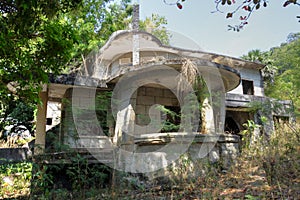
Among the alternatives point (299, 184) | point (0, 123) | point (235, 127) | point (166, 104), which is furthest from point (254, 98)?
point (0, 123)

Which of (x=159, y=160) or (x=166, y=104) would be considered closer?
(x=159, y=160)

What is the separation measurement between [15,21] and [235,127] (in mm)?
8081

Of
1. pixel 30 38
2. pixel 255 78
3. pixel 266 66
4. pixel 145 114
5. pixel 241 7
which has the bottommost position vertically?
pixel 145 114

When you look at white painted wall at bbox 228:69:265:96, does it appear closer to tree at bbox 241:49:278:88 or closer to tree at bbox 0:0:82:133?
tree at bbox 241:49:278:88

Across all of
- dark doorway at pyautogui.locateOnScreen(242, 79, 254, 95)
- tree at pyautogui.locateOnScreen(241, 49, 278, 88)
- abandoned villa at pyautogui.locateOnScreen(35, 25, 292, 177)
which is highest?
tree at pyautogui.locateOnScreen(241, 49, 278, 88)

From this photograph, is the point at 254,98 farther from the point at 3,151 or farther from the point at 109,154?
the point at 3,151

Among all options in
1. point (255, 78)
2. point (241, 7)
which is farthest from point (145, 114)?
point (255, 78)

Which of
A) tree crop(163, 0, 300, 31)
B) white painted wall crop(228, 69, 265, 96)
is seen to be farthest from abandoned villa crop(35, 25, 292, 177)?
white painted wall crop(228, 69, 265, 96)

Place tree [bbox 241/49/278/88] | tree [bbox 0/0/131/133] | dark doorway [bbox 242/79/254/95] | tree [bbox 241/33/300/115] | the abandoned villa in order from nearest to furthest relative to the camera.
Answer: tree [bbox 0/0/131/133], the abandoned villa, tree [bbox 241/33/300/115], dark doorway [bbox 242/79/254/95], tree [bbox 241/49/278/88]

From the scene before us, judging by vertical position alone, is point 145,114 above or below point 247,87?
below

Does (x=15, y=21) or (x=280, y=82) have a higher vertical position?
(x=280, y=82)

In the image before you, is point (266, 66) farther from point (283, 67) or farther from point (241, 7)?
point (241, 7)

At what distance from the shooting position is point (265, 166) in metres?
3.47

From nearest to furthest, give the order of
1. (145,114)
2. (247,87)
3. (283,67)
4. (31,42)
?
(31,42), (145,114), (247,87), (283,67)
